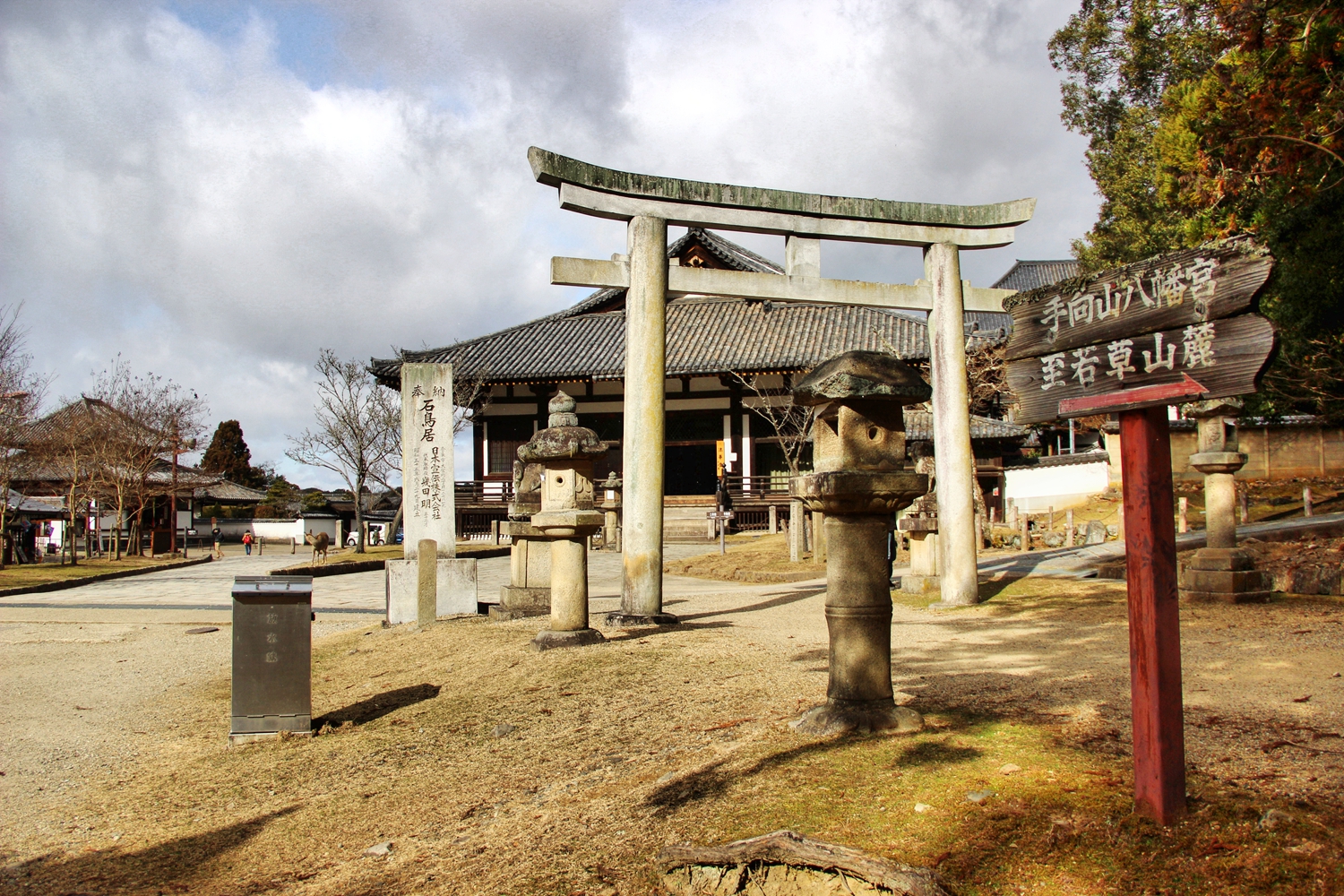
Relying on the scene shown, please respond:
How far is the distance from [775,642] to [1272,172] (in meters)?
7.94

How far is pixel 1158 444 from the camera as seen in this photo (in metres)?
3.20

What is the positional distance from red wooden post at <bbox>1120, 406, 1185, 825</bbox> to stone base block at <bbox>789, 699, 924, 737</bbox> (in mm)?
1394

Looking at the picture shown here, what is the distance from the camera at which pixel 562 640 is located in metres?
7.87

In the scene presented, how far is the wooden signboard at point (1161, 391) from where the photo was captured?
3070 mm

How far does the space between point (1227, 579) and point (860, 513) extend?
6466 millimetres

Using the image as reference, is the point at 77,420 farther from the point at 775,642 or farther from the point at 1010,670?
the point at 1010,670

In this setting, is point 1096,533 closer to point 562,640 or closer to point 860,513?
point 562,640

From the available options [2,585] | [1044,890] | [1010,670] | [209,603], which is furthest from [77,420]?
[1044,890]

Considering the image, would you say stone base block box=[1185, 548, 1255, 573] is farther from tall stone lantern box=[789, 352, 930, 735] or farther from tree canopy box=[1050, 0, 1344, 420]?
tall stone lantern box=[789, 352, 930, 735]

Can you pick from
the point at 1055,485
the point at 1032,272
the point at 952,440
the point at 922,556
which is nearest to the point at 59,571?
the point at 922,556

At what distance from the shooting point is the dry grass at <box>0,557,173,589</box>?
1870 centimetres

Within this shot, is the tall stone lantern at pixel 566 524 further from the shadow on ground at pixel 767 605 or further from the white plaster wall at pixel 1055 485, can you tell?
the white plaster wall at pixel 1055 485

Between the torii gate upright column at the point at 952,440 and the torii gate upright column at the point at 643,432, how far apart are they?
3.27 meters

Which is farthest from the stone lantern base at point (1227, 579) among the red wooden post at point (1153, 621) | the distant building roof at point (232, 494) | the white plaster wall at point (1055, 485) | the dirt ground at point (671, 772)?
the distant building roof at point (232, 494)
